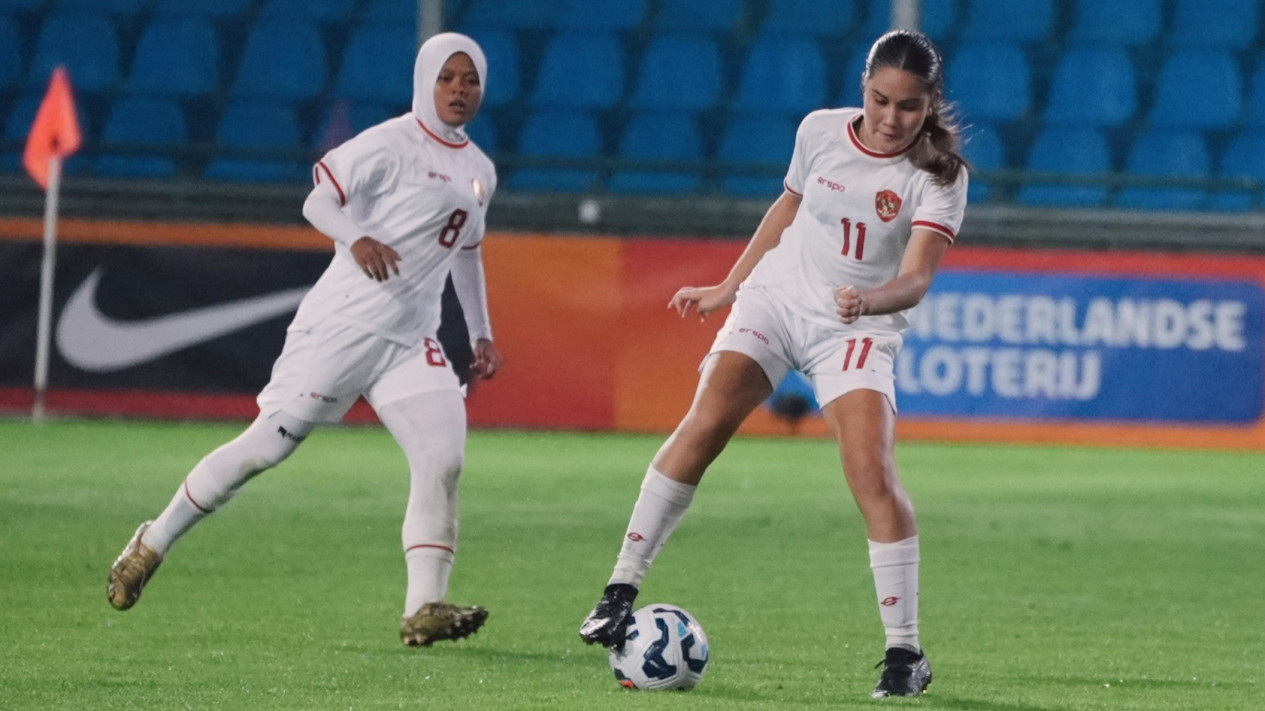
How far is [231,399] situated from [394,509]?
4.38 metres

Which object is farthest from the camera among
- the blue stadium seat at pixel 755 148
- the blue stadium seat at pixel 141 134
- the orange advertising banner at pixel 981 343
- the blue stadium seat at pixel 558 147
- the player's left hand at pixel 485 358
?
the blue stadium seat at pixel 755 148

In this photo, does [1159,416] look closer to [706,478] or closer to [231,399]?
[706,478]

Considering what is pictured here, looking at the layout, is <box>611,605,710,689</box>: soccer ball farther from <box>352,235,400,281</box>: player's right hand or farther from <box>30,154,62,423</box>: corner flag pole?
<box>30,154,62,423</box>: corner flag pole

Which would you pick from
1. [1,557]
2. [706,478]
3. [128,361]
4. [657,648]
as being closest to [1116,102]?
[706,478]

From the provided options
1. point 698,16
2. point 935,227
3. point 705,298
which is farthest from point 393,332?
point 698,16

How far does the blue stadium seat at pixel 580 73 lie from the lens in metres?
16.5

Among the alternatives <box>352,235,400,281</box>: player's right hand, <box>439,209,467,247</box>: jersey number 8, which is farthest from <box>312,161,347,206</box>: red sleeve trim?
<box>439,209,467,247</box>: jersey number 8

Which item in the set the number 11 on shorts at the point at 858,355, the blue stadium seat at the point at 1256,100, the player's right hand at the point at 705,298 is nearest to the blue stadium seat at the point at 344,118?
the blue stadium seat at the point at 1256,100

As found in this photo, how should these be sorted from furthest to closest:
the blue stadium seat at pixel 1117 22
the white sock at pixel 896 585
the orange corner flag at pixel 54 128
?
the blue stadium seat at pixel 1117 22, the orange corner flag at pixel 54 128, the white sock at pixel 896 585

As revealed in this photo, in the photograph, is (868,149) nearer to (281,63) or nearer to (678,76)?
(678,76)

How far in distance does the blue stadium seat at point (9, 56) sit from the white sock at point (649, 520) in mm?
11753

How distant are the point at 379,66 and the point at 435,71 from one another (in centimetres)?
1037

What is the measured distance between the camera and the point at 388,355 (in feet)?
20.8

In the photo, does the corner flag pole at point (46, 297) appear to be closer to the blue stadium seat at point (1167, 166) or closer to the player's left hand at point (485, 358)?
the player's left hand at point (485, 358)
